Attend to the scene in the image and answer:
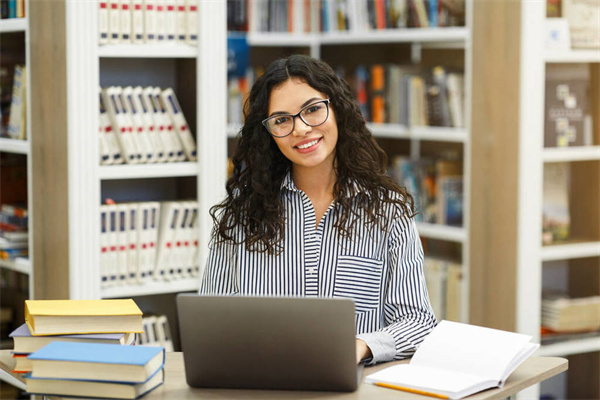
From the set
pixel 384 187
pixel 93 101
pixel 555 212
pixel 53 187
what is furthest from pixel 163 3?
pixel 555 212

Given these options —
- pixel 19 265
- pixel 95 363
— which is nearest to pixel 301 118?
pixel 95 363

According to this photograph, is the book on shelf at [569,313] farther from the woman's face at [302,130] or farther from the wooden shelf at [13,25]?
the wooden shelf at [13,25]

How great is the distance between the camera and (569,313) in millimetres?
3885

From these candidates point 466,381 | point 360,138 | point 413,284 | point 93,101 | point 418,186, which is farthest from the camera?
point 418,186

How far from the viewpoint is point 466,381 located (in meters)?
1.83

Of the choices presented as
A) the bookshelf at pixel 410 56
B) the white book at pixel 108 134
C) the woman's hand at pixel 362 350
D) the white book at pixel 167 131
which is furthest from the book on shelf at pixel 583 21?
the woman's hand at pixel 362 350

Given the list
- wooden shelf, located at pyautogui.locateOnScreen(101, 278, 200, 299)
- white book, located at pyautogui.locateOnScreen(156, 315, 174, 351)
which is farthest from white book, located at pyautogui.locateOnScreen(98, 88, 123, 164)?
white book, located at pyautogui.locateOnScreen(156, 315, 174, 351)

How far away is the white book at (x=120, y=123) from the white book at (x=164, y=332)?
1.98ft

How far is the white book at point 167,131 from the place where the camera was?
10.8ft

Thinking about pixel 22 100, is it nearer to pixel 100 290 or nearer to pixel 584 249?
pixel 100 290

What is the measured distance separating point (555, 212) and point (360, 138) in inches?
69.8

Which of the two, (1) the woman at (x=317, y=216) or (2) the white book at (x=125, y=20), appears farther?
(2) the white book at (x=125, y=20)

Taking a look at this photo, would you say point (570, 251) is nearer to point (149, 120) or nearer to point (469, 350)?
point (149, 120)

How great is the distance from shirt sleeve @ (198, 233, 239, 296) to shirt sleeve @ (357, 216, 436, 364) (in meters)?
0.40
